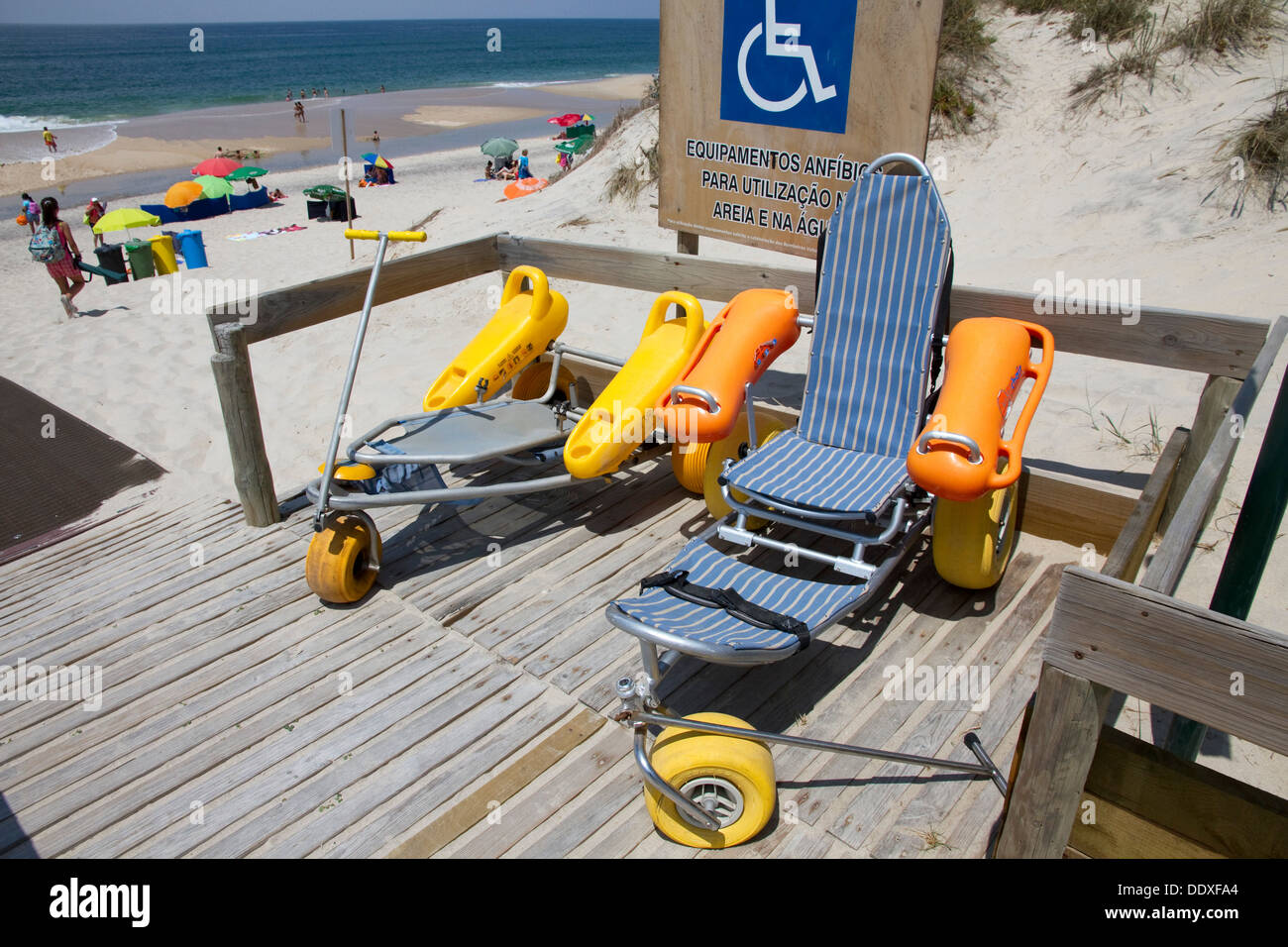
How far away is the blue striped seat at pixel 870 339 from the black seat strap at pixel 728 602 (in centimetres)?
71

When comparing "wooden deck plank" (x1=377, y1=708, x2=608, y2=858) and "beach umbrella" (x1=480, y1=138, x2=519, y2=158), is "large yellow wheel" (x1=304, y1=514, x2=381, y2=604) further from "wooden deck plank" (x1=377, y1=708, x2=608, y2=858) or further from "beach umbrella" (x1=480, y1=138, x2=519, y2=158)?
"beach umbrella" (x1=480, y1=138, x2=519, y2=158)

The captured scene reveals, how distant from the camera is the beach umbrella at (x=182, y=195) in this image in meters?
17.5

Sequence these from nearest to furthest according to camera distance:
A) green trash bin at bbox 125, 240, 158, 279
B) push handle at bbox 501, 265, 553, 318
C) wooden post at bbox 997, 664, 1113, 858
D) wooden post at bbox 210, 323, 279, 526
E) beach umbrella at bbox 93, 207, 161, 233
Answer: wooden post at bbox 997, 664, 1113, 858 < wooden post at bbox 210, 323, 279, 526 < push handle at bbox 501, 265, 553, 318 < green trash bin at bbox 125, 240, 158, 279 < beach umbrella at bbox 93, 207, 161, 233

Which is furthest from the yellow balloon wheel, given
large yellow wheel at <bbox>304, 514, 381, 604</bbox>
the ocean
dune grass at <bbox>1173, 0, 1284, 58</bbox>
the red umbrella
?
the ocean

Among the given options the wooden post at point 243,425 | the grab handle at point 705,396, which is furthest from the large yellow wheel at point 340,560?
the grab handle at point 705,396

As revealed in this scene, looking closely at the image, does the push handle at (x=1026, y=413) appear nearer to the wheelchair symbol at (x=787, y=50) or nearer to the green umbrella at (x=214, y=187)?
Answer: the wheelchair symbol at (x=787, y=50)

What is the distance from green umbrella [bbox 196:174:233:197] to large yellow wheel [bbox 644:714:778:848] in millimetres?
19487

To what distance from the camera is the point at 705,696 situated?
314cm

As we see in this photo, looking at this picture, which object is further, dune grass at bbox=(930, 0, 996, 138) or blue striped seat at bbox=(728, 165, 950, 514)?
dune grass at bbox=(930, 0, 996, 138)

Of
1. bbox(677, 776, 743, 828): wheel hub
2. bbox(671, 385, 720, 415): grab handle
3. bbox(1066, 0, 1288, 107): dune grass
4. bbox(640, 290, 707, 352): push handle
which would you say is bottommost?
bbox(677, 776, 743, 828): wheel hub

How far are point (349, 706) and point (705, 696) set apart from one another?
4.24 feet

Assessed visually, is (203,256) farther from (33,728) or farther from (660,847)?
(660,847)

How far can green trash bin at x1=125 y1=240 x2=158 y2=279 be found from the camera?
42.0 ft

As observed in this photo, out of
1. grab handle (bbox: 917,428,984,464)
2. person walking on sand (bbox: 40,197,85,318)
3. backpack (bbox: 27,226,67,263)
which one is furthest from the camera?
person walking on sand (bbox: 40,197,85,318)
